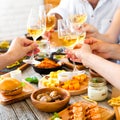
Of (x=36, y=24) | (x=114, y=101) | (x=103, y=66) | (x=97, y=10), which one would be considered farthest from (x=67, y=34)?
(x=97, y=10)

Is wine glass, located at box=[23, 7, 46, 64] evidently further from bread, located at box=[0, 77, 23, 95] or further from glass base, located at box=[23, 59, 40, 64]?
bread, located at box=[0, 77, 23, 95]

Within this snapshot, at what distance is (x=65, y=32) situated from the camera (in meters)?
1.38

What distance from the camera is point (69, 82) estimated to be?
4.19ft

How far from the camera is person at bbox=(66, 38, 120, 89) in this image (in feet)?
3.46

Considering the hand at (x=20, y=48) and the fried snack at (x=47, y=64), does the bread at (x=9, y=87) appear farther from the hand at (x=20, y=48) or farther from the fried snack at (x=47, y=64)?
the fried snack at (x=47, y=64)

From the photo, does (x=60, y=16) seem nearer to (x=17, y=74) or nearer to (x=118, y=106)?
(x=17, y=74)

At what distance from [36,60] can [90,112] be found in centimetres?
72

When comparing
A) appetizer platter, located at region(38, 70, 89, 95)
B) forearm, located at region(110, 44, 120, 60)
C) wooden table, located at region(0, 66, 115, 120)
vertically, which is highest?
forearm, located at region(110, 44, 120, 60)

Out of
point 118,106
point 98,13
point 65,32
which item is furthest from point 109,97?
point 98,13

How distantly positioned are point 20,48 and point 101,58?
419 mm

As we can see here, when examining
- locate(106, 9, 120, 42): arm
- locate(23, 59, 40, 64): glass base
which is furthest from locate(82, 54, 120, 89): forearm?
locate(106, 9, 120, 42): arm

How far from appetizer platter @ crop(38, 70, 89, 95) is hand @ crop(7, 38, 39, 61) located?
0.55 feet

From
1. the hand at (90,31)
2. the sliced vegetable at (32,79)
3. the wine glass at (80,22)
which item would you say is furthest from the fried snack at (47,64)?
the hand at (90,31)

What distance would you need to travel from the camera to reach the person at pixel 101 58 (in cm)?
105
